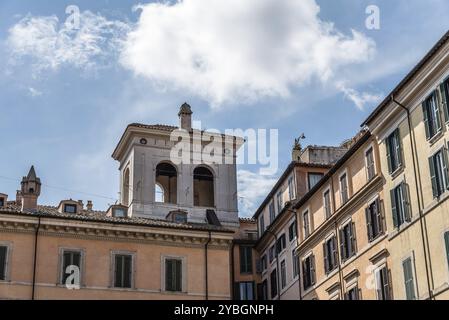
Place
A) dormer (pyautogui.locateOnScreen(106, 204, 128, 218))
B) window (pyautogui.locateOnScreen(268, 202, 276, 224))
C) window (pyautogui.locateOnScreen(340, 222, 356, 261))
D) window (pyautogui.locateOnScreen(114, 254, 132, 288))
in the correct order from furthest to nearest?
window (pyautogui.locateOnScreen(268, 202, 276, 224)) → dormer (pyautogui.locateOnScreen(106, 204, 128, 218)) → window (pyautogui.locateOnScreen(114, 254, 132, 288)) → window (pyautogui.locateOnScreen(340, 222, 356, 261))

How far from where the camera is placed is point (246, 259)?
57.2 m

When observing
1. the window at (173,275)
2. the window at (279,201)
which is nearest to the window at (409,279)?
the window at (173,275)

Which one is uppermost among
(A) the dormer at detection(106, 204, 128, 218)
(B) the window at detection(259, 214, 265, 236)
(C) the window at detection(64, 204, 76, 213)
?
(B) the window at detection(259, 214, 265, 236)

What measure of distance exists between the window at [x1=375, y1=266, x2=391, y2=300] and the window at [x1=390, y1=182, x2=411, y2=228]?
7.94 feet

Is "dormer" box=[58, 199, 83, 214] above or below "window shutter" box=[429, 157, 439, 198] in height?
above

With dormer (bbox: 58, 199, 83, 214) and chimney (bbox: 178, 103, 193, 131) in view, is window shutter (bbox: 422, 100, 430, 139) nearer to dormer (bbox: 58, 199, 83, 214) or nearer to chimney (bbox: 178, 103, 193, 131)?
dormer (bbox: 58, 199, 83, 214)

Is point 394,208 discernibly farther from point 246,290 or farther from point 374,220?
point 246,290

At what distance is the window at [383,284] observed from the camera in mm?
37531

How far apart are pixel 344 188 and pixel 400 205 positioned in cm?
650

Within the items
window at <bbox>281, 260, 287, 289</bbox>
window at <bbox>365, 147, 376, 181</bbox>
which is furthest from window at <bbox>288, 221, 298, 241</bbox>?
window at <bbox>365, 147, 376, 181</bbox>

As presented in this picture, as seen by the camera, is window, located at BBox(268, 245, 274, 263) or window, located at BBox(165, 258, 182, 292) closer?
window, located at BBox(165, 258, 182, 292)

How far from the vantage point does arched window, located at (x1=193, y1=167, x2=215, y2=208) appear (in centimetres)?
6144
